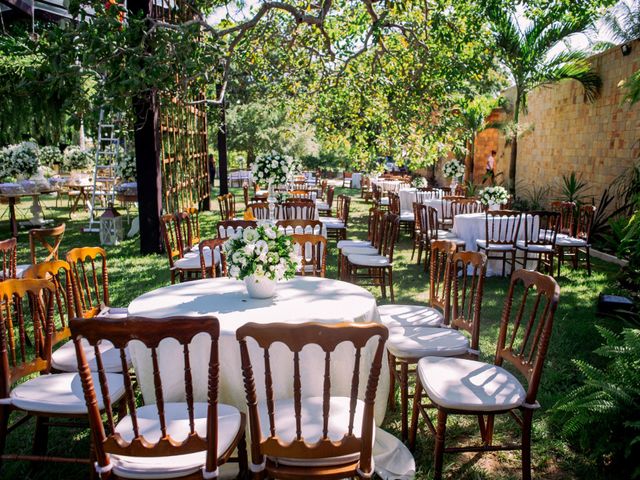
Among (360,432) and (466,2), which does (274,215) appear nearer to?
(466,2)

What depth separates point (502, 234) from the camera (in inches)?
262

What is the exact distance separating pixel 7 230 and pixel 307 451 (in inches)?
426

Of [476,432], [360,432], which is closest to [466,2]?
[476,432]

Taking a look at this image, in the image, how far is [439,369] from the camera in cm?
258

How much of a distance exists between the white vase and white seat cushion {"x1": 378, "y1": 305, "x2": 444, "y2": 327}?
798 mm

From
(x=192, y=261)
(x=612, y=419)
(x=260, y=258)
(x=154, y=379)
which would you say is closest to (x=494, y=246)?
(x=192, y=261)

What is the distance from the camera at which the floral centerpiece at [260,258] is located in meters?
2.76

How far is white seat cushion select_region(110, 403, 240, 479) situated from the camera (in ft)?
5.92

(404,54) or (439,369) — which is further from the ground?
(404,54)

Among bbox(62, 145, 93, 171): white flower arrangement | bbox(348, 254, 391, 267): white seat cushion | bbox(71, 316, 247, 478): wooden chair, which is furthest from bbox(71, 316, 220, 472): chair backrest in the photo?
bbox(62, 145, 93, 171): white flower arrangement

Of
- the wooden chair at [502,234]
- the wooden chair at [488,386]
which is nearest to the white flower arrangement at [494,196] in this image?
the wooden chair at [502,234]

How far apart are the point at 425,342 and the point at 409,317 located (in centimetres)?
48

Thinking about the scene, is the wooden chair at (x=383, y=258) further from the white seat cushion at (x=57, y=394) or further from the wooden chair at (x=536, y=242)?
the white seat cushion at (x=57, y=394)

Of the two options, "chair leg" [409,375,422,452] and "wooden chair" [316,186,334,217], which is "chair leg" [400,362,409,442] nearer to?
"chair leg" [409,375,422,452]
